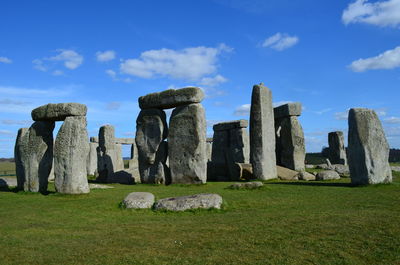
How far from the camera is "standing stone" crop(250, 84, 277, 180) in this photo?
52.0 feet

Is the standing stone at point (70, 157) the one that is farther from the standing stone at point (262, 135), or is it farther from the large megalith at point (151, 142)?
the standing stone at point (262, 135)

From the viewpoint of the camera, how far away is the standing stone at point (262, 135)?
15844 millimetres

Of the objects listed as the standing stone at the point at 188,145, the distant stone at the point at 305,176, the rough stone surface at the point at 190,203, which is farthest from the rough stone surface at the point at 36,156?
the distant stone at the point at 305,176

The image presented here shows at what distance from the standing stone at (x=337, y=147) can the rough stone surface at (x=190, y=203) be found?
18952 millimetres

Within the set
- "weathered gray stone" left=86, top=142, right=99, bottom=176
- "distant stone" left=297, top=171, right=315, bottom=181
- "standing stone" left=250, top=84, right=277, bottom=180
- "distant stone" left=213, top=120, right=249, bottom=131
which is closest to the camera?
"distant stone" left=297, top=171, right=315, bottom=181

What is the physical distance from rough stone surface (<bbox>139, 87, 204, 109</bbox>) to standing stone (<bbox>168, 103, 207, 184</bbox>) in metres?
0.29

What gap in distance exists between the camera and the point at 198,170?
14.5 meters

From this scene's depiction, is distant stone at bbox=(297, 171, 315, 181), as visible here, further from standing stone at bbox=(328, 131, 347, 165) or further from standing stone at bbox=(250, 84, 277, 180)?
standing stone at bbox=(328, 131, 347, 165)

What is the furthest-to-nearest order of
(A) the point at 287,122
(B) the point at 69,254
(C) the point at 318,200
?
(A) the point at 287,122 < (C) the point at 318,200 < (B) the point at 69,254

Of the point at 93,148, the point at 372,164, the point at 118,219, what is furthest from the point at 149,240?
the point at 93,148

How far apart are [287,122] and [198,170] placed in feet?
23.7

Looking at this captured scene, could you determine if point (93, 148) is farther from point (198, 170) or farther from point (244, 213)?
point (244, 213)

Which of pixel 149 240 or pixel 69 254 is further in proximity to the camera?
pixel 149 240

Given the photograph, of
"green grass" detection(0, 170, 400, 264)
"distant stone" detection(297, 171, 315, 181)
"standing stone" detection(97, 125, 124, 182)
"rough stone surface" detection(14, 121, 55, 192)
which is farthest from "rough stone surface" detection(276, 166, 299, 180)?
"standing stone" detection(97, 125, 124, 182)
